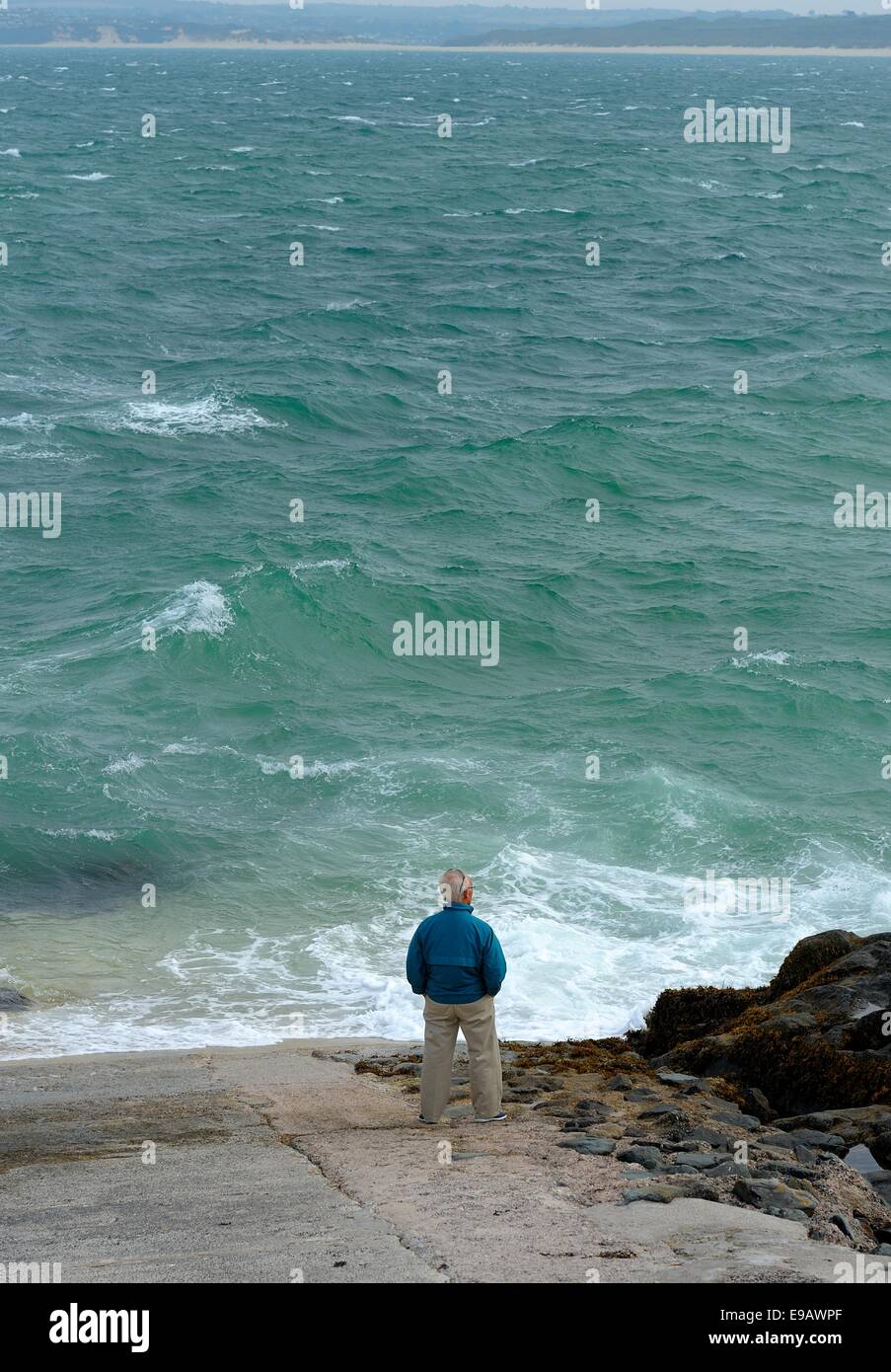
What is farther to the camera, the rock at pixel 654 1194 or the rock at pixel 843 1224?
the rock at pixel 654 1194

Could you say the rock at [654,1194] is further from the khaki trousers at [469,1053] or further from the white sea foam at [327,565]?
the white sea foam at [327,565]

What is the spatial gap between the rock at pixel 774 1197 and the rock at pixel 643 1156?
0.63 meters

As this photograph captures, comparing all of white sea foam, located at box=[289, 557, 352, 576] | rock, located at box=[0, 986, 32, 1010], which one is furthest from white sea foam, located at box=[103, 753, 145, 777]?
white sea foam, located at box=[289, 557, 352, 576]

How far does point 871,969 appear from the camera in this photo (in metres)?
11.2

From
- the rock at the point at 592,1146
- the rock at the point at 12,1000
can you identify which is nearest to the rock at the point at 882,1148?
the rock at the point at 592,1146

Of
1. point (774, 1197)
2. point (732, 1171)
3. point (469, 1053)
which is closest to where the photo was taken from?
point (774, 1197)

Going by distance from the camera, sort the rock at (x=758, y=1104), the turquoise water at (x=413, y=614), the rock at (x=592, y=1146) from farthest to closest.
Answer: the turquoise water at (x=413, y=614) → the rock at (x=758, y=1104) → the rock at (x=592, y=1146)

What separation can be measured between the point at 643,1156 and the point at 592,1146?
399 mm

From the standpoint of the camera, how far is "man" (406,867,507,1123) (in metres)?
9.38

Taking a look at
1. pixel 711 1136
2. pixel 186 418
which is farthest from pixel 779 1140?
pixel 186 418

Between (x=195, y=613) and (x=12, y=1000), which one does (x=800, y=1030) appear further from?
(x=195, y=613)

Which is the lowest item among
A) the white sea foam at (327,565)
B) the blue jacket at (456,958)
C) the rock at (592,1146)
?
the white sea foam at (327,565)

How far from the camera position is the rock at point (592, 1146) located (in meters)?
8.69

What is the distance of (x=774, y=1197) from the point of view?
7695 millimetres
